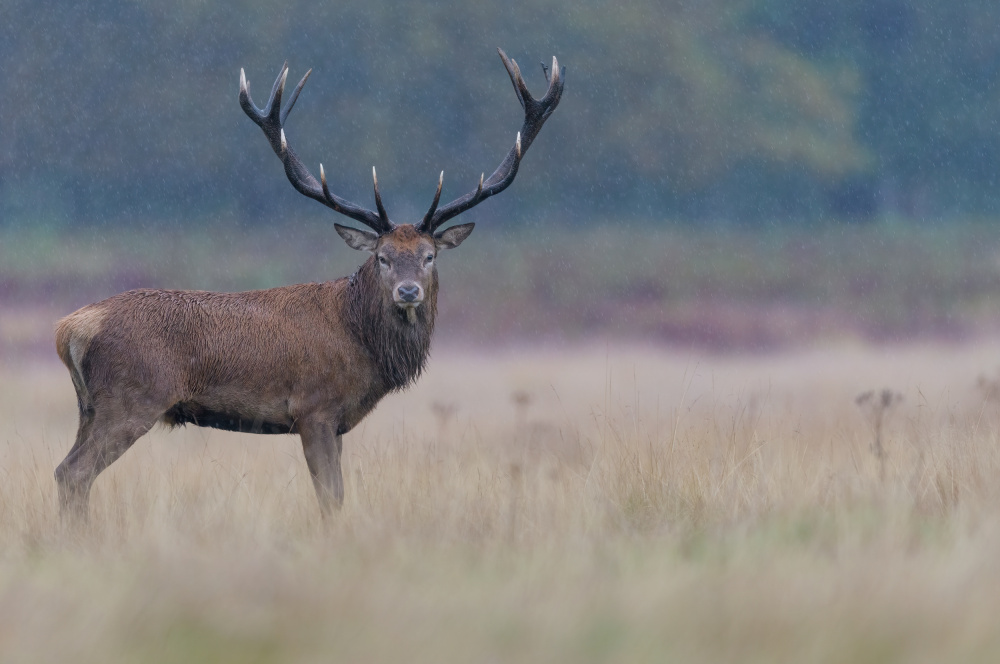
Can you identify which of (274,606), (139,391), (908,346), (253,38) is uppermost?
(253,38)

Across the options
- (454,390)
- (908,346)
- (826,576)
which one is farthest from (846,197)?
(826,576)

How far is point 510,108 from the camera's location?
27.9 m

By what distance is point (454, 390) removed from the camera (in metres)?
13.3

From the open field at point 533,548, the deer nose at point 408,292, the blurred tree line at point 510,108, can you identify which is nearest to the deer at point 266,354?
the deer nose at point 408,292

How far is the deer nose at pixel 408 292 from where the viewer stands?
730cm

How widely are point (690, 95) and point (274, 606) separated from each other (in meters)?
26.4

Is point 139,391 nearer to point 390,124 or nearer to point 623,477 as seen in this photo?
point 623,477

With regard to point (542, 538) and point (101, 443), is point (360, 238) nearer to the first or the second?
point (101, 443)

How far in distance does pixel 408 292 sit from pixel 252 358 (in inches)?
36.5

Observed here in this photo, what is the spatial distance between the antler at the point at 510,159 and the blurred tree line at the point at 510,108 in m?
18.7

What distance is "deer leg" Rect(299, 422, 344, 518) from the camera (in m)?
7.17

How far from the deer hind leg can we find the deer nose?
1.43 m

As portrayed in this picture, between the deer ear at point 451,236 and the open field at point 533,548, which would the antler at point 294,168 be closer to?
the deer ear at point 451,236

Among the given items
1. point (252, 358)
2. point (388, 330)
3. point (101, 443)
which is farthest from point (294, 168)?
point (101, 443)
